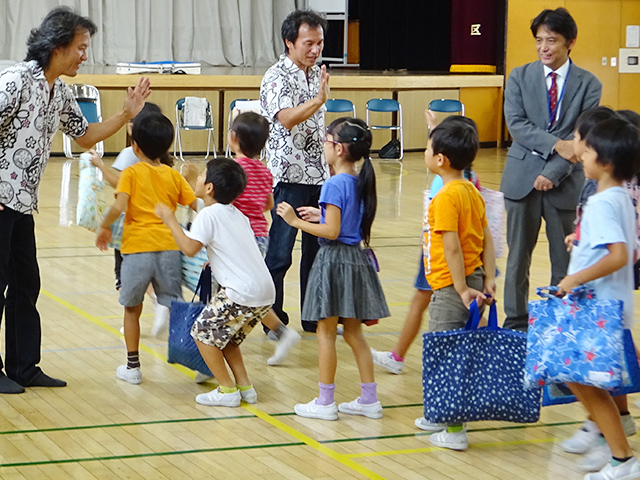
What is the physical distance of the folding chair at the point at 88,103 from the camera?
40.1 feet

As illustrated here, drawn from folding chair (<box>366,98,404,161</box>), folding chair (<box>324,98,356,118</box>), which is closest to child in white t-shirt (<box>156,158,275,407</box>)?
folding chair (<box>324,98,356,118</box>)

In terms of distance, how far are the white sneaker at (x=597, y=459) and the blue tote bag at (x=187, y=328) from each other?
158 cm

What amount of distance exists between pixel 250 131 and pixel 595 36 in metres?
12.7

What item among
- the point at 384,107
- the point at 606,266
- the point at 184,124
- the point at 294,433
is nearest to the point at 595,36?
the point at 384,107

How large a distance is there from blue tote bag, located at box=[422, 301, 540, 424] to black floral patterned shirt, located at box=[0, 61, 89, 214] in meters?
1.69

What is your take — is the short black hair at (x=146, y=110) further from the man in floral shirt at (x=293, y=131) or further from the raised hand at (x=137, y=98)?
the man in floral shirt at (x=293, y=131)

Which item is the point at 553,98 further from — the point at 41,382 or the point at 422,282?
the point at 41,382

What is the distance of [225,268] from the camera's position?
3781 mm

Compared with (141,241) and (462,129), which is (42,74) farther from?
(462,129)

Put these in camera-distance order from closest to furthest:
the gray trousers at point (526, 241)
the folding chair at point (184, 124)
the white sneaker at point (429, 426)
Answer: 1. the white sneaker at point (429, 426)
2. the gray trousers at point (526, 241)
3. the folding chair at point (184, 124)

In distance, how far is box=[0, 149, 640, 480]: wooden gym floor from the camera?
3.22m

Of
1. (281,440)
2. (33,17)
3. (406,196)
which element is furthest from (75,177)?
(281,440)

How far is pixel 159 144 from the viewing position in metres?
4.07

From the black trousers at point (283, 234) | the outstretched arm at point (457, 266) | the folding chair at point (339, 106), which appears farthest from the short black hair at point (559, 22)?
the folding chair at point (339, 106)
